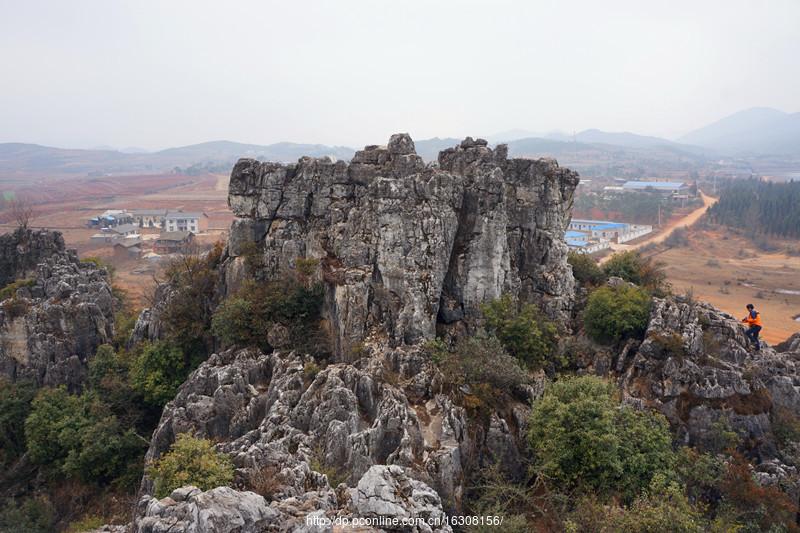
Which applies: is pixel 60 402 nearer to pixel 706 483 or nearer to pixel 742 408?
pixel 706 483

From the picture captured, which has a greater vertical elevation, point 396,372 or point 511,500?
point 396,372

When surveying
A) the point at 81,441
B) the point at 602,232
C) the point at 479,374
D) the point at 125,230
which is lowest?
the point at 81,441

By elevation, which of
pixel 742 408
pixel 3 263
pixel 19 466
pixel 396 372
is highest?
pixel 3 263

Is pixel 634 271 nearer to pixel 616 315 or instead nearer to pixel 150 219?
pixel 616 315

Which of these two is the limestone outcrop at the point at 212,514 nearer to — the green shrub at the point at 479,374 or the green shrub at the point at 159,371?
the green shrub at the point at 479,374

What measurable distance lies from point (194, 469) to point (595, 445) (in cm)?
1334

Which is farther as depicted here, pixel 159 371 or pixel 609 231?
pixel 609 231

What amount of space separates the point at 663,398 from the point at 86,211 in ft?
518

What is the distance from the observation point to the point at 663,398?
22547 mm

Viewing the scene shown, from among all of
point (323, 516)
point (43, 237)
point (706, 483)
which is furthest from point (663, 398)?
point (43, 237)

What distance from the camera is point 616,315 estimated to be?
2522 centimetres

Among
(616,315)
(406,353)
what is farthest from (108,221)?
(616,315)

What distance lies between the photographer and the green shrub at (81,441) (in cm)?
2466

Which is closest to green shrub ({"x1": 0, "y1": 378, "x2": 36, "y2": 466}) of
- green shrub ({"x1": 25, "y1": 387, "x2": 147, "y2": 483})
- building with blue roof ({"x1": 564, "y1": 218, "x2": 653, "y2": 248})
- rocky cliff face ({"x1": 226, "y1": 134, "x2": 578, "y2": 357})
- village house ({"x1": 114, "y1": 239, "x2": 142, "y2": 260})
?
green shrub ({"x1": 25, "y1": 387, "x2": 147, "y2": 483})
